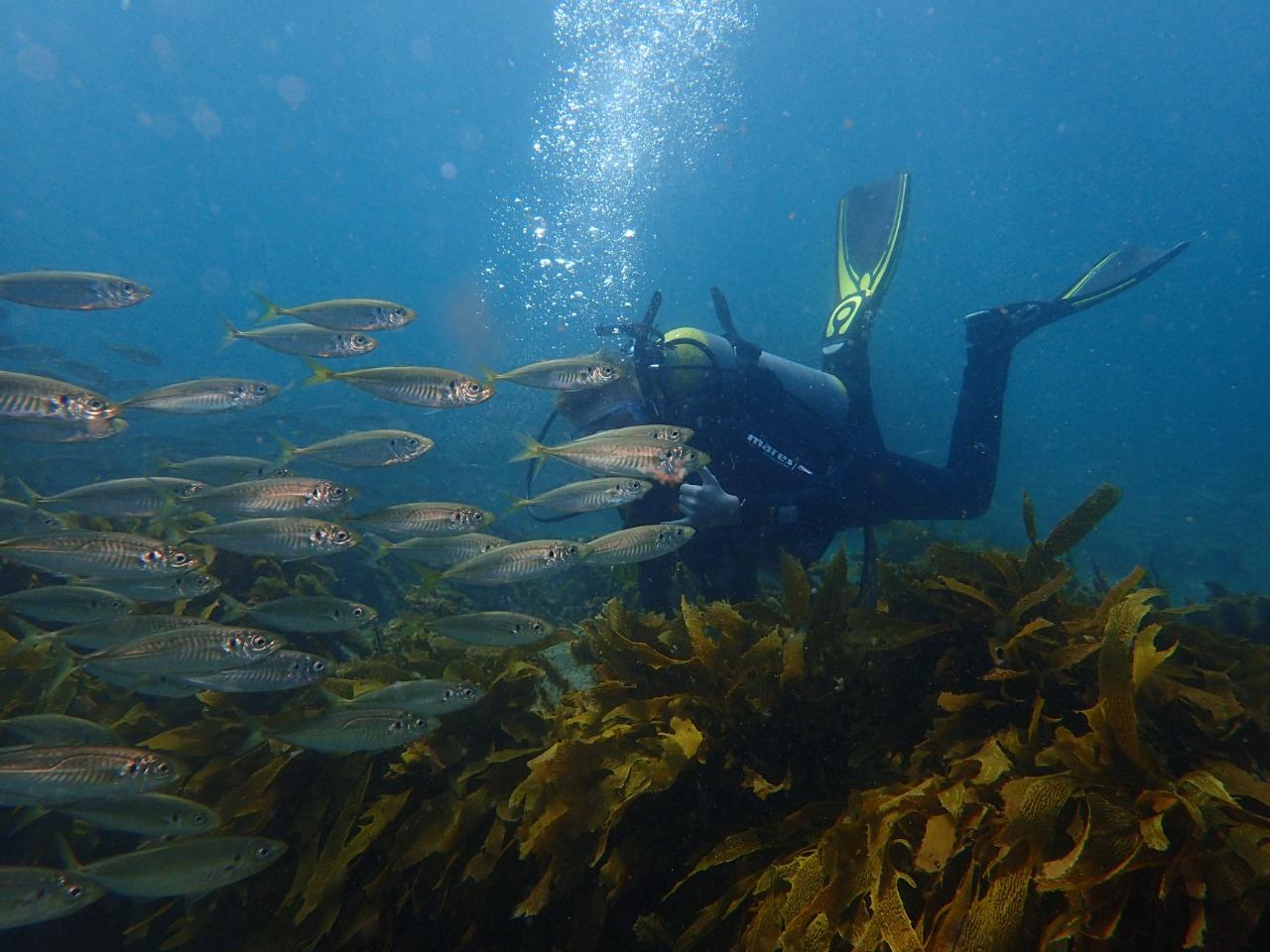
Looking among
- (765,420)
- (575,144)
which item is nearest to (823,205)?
(575,144)

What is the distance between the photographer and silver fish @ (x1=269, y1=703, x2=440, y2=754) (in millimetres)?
2781

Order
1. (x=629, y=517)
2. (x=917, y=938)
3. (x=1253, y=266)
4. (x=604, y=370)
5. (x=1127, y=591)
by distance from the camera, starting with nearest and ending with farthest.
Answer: (x=917, y=938) < (x=1127, y=591) < (x=604, y=370) < (x=629, y=517) < (x=1253, y=266)

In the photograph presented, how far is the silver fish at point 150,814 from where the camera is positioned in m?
2.77

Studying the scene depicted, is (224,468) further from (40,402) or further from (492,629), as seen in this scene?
(492,629)

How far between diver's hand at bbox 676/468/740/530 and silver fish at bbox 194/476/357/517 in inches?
95.3

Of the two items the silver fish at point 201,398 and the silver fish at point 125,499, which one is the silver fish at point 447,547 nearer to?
the silver fish at point 201,398

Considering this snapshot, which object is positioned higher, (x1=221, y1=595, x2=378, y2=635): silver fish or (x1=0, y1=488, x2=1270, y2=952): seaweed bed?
(x1=221, y1=595, x2=378, y2=635): silver fish

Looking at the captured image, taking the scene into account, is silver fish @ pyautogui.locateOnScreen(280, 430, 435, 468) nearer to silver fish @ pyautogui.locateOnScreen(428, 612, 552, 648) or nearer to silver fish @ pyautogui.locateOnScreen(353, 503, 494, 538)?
silver fish @ pyautogui.locateOnScreen(353, 503, 494, 538)

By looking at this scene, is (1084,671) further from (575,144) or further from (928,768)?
(575,144)

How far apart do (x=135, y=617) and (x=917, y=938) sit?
13.8 feet

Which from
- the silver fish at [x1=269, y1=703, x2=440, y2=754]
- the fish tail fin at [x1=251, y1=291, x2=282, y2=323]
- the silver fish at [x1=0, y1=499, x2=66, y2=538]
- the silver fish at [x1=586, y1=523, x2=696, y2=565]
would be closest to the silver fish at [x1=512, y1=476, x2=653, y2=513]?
the silver fish at [x1=586, y1=523, x2=696, y2=565]

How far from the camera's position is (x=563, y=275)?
80312mm

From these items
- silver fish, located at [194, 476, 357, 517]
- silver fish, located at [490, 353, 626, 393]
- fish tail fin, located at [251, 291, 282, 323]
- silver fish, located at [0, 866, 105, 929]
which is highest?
fish tail fin, located at [251, 291, 282, 323]

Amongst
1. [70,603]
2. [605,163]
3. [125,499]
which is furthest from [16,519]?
[605,163]
